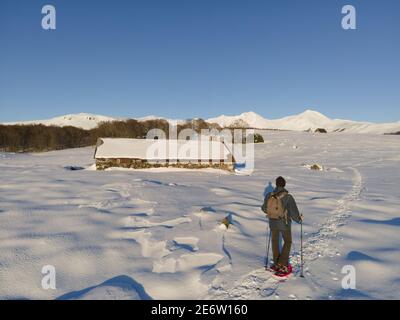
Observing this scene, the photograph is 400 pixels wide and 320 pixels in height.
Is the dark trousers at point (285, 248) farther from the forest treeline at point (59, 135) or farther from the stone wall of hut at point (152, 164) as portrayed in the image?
the forest treeline at point (59, 135)

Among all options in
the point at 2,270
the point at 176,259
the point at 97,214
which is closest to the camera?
the point at 2,270

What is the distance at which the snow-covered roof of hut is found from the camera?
2614cm

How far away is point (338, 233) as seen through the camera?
29.9 ft

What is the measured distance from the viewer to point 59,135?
81.1 m

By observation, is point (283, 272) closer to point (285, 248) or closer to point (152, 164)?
point (285, 248)

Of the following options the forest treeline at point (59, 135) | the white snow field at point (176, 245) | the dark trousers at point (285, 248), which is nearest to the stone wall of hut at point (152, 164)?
the white snow field at point (176, 245)

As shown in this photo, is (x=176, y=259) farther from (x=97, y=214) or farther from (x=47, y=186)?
(x=47, y=186)

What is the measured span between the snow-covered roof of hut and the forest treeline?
49.8 metres

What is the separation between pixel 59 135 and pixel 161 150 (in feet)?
209

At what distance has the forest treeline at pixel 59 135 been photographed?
74.2 m

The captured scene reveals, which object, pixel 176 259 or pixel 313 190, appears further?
pixel 313 190
